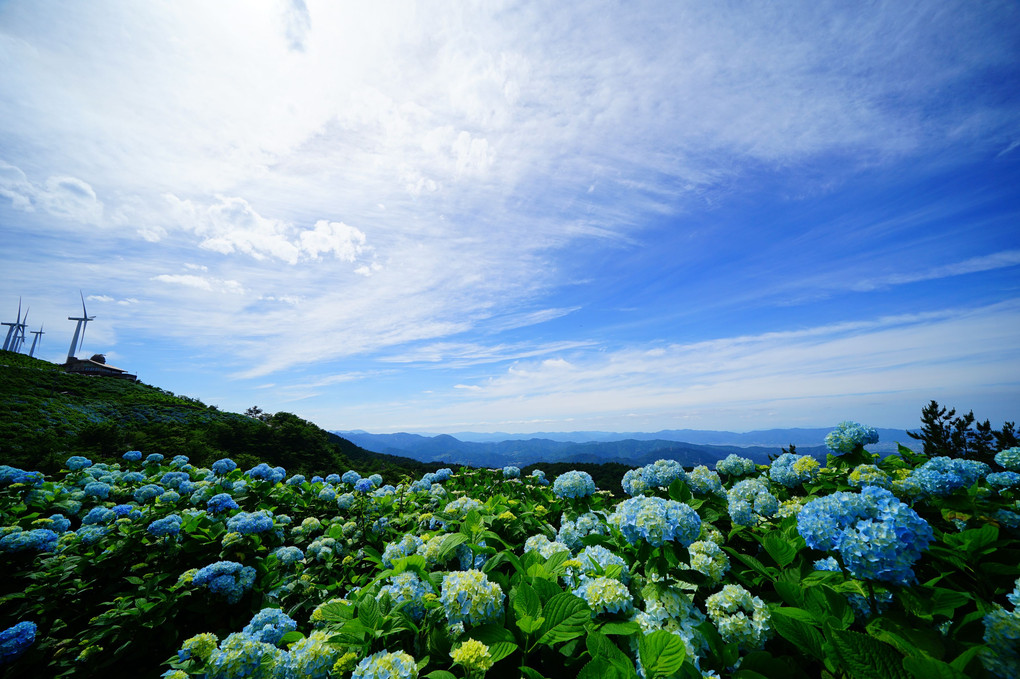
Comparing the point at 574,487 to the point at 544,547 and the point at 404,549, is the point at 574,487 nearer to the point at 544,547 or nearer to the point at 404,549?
the point at 544,547

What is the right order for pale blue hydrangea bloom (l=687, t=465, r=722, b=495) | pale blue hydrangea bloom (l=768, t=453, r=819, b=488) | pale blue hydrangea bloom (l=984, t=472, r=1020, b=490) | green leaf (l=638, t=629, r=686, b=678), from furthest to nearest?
pale blue hydrangea bloom (l=768, t=453, r=819, b=488) → pale blue hydrangea bloom (l=687, t=465, r=722, b=495) → pale blue hydrangea bloom (l=984, t=472, r=1020, b=490) → green leaf (l=638, t=629, r=686, b=678)

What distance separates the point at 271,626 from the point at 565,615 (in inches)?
99.3

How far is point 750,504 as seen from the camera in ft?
12.0

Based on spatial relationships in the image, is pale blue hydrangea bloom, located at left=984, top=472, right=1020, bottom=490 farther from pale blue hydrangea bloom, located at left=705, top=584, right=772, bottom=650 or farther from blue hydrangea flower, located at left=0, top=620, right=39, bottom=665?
blue hydrangea flower, located at left=0, top=620, right=39, bottom=665

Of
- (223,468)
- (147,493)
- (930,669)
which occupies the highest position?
(223,468)

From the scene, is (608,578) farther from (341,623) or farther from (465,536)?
(341,623)

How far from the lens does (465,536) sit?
3053 mm

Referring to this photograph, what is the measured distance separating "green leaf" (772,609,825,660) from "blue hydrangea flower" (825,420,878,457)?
2.82 metres

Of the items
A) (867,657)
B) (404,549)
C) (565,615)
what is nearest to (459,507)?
(404,549)

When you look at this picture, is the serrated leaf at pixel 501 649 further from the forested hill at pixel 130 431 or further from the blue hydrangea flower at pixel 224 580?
the forested hill at pixel 130 431

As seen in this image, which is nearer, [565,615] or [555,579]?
[565,615]

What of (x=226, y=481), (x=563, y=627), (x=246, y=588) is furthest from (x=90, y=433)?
(x=563, y=627)

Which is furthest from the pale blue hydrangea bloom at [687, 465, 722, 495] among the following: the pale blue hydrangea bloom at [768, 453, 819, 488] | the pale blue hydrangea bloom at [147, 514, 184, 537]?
the pale blue hydrangea bloom at [147, 514, 184, 537]

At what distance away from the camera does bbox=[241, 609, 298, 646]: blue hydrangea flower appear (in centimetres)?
289
